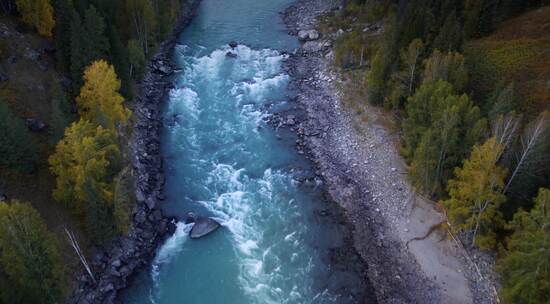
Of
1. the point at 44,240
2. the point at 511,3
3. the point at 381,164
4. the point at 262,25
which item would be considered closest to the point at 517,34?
the point at 511,3

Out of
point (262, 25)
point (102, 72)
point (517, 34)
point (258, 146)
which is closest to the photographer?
point (102, 72)

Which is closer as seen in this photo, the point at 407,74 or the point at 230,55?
the point at 407,74

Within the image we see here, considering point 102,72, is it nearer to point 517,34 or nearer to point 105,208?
point 105,208

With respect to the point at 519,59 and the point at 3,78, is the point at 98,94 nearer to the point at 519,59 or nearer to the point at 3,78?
the point at 3,78

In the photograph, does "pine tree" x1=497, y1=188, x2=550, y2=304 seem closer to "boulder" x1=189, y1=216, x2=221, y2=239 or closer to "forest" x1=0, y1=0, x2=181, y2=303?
Result: "boulder" x1=189, y1=216, x2=221, y2=239

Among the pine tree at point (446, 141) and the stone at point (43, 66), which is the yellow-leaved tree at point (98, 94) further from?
the pine tree at point (446, 141)

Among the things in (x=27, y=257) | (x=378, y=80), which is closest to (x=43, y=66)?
(x=27, y=257)

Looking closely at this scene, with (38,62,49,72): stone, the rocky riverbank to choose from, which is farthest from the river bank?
(38,62,49,72): stone
